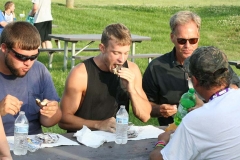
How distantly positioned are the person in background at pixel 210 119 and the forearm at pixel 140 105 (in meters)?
1.51

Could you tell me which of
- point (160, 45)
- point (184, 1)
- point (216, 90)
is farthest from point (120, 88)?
point (184, 1)

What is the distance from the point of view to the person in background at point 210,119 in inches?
111

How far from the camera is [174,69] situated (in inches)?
198

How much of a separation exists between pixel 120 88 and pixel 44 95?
0.70 metres

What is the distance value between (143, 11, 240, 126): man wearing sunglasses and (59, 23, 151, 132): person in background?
40 cm

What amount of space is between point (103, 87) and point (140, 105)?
369 mm

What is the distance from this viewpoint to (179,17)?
494cm

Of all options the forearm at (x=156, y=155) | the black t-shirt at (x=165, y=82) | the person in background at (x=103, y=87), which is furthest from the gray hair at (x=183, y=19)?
the forearm at (x=156, y=155)

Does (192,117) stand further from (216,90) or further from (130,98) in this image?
(130,98)

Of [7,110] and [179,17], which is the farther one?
[179,17]

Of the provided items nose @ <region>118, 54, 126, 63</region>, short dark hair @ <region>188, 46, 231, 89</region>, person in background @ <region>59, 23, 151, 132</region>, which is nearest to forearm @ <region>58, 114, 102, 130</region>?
person in background @ <region>59, 23, 151, 132</region>

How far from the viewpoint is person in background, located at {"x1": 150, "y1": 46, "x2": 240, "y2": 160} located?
2.83m

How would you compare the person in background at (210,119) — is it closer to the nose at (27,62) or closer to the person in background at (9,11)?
the nose at (27,62)

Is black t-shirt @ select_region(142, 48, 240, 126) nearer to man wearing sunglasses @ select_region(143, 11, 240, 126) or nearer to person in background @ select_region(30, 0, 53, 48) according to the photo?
man wearing sunglasses @ select_region(143, 11, 240, 126)
